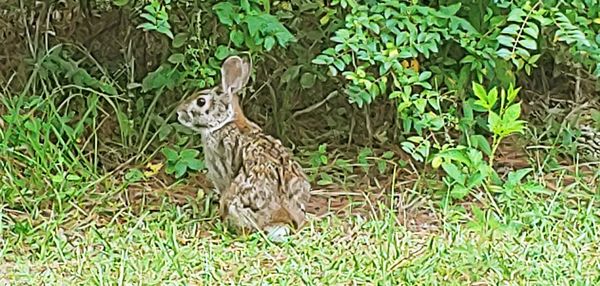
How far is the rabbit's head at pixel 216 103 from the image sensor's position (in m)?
4.96

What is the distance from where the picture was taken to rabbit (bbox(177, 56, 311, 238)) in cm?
466

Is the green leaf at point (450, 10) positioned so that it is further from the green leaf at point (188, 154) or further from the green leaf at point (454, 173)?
the green leaf at point (188, 154)

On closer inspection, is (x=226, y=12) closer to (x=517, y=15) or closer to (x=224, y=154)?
(x=224, y=154)

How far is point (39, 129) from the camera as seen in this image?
5219mm

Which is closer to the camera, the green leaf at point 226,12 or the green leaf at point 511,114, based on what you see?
the green leaf at point 511,114

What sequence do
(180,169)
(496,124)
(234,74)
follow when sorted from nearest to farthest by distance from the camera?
(496,124), (234,74), (180,169)

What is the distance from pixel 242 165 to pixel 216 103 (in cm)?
32

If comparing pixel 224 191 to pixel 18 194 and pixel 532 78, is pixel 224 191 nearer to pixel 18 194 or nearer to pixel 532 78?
pixel 18 194

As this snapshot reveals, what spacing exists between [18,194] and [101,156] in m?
0.69

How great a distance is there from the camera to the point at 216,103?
4992mm

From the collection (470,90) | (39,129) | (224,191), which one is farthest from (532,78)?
(39,129)

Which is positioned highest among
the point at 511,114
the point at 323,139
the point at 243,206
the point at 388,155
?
the point at 511,114

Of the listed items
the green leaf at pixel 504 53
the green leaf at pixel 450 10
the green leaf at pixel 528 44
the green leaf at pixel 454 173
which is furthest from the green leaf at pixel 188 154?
the green leaf at pixel 528 44

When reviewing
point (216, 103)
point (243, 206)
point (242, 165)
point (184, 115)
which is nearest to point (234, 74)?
point (216, 103)
